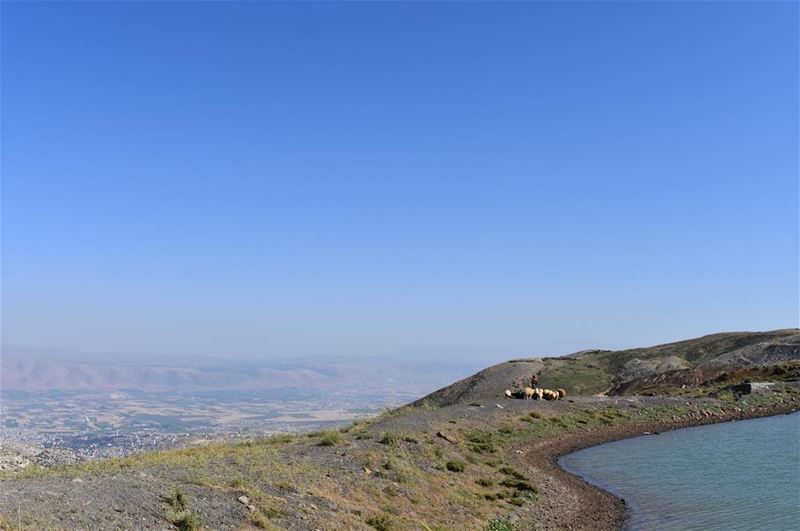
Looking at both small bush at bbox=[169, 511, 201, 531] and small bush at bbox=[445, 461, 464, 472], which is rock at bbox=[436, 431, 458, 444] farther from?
small bush at bbox=[169, 511, 201, 531]

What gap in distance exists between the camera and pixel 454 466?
3094 centimetres

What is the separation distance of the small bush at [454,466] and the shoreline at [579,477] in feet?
14.7

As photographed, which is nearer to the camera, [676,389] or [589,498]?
[589,498]

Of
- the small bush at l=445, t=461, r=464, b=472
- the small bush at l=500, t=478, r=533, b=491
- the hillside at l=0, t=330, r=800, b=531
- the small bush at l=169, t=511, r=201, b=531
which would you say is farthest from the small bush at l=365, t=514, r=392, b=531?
the small bush at l=500, t=478, r=533, b=491

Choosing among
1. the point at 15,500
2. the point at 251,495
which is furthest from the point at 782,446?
the point at 15,500

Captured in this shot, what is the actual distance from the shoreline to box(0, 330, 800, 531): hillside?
0.10 meters

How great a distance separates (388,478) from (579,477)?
1291cm

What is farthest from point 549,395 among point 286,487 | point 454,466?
point 286,487

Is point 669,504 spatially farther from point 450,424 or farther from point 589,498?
point 450,424

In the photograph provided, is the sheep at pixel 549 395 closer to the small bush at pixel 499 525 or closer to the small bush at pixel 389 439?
the small bush at pixel 389 439

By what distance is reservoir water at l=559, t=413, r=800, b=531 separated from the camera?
2344 cm

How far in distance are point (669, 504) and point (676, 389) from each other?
147 ft

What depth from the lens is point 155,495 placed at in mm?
18875

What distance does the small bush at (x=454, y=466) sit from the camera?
3078 centimetres
